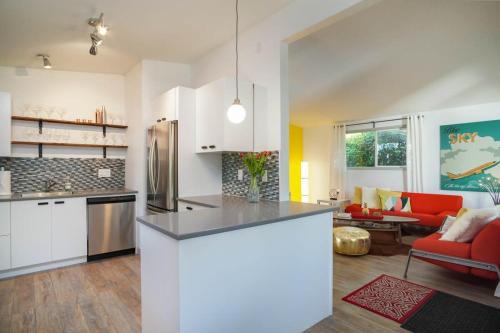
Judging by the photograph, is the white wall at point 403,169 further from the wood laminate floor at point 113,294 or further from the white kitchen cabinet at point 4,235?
the white kitchen cabinet at point 4,235

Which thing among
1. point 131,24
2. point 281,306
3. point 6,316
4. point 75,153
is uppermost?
point 131,24

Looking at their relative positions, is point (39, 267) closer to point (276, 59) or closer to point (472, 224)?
point (276, 59)

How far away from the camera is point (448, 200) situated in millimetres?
5043

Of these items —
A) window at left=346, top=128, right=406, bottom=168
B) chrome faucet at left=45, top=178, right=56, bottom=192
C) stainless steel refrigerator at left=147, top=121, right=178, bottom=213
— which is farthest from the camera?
window at left=346, top=128, right=406, bottom=168

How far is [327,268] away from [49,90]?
440cm

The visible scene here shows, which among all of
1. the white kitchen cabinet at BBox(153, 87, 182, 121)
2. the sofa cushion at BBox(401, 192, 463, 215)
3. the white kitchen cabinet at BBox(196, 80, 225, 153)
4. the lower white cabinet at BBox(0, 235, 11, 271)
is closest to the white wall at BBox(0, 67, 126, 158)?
the white kitchen cabinet at BBox(153, 87, 182, 121)

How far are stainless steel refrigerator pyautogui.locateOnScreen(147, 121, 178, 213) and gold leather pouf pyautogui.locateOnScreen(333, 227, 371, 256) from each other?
7.52 ft

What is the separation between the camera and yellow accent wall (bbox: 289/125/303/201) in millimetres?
7375

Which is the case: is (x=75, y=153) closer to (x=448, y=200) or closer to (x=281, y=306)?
(x=281, y=306)

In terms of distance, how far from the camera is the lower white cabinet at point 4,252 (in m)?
3.29

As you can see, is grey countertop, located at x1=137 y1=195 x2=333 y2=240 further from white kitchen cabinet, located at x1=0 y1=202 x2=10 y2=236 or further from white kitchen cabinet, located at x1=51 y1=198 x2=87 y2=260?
white kitchen cabinet, located at x1=0 y1=202 x2=10 y2=236

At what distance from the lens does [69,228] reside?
12.2 feet

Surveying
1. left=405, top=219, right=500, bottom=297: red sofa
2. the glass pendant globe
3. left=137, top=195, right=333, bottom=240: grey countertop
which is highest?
the glass pendant globe

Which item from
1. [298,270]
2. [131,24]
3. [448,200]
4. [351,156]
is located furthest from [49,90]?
[448,200]
